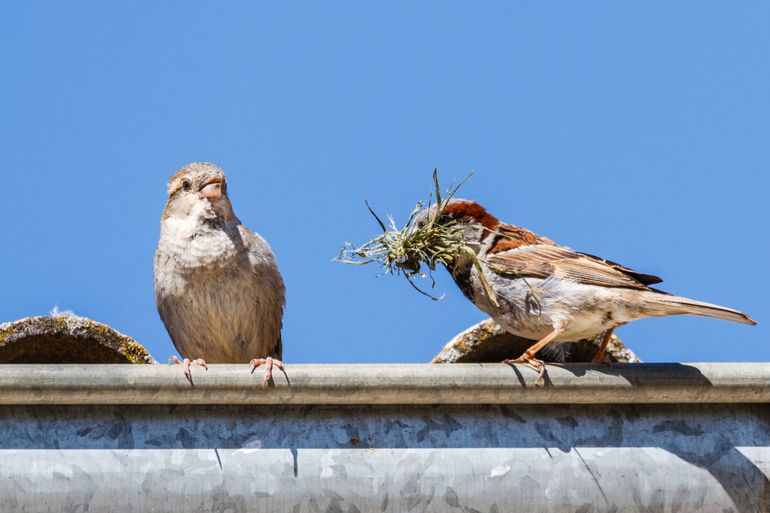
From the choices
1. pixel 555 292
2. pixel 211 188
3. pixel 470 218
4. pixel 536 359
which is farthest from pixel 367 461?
pixel 211 188

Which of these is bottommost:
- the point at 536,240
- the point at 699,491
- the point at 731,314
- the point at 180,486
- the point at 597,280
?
the point at 699,491

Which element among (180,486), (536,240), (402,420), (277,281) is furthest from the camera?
(277,281)

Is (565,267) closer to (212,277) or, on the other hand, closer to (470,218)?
(470,218)

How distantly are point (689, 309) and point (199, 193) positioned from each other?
8.76ft

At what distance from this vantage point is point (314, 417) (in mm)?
2840

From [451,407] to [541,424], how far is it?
0.27m

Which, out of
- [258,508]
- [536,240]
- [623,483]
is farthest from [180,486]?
[536,240]

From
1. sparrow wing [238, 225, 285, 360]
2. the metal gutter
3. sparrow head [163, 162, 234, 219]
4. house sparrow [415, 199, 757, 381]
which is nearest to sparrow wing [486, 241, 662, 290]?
house sparrow [415, 199, 757, 381]

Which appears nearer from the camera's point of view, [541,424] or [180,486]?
[180,486]

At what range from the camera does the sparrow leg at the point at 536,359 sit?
2.94 meters

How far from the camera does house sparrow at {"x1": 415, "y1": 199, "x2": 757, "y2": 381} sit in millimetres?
4176

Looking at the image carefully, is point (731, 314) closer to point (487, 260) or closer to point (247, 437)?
point (487, 260)

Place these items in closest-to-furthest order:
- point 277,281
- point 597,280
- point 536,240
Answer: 1. point 597,280
2. point 536,240
3. point 277,281

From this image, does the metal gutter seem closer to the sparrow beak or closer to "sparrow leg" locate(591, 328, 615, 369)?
"sparrow leg" locate(591, 328, 615, 369)
